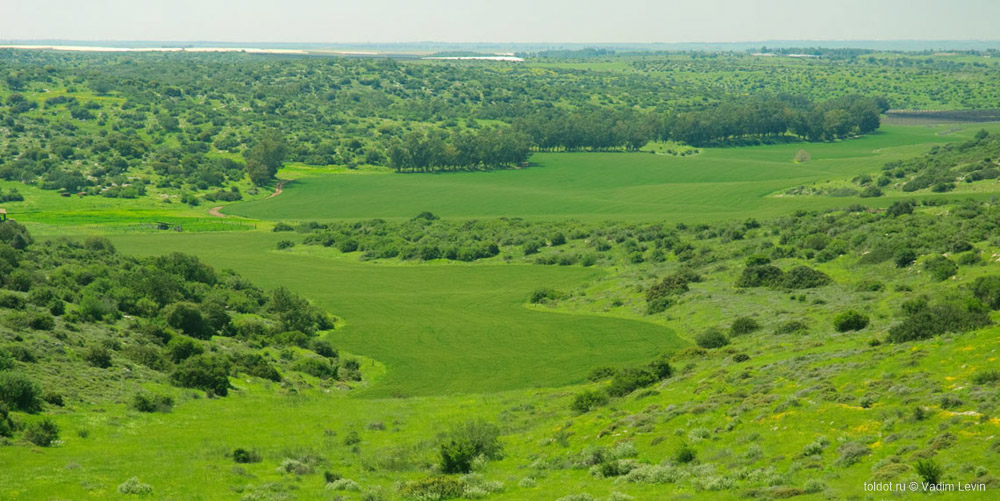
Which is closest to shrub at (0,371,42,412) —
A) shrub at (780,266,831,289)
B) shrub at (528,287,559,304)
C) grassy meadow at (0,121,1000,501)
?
grassy meadow at (0,121,1000,501)

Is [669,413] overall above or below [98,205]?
above

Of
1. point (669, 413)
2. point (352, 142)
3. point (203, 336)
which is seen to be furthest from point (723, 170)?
point (669, 413)

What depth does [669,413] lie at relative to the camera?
34594 millimetres

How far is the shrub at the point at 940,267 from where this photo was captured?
186ft

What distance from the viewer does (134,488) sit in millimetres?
25812

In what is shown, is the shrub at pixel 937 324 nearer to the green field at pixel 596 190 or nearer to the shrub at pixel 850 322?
the shrub at pixel 850 322

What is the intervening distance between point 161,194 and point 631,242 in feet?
283

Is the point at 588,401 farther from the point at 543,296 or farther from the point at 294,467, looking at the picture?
the point at 543,296

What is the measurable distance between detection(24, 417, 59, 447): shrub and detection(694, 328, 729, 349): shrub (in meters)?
36.2

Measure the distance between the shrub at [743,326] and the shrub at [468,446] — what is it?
23.1 meters

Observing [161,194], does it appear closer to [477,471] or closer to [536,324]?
[536,324]

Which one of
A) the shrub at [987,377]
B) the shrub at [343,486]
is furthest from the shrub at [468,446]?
the shrub at [987,377]

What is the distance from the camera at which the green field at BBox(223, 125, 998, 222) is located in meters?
134

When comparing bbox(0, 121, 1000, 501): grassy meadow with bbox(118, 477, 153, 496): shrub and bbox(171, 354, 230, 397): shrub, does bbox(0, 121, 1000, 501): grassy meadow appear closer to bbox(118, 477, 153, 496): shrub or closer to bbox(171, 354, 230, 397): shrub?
bbox(118, 477, 153, 496): shrub
